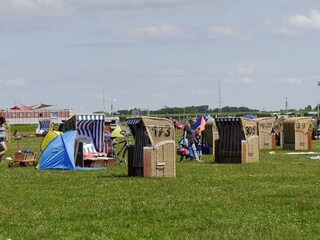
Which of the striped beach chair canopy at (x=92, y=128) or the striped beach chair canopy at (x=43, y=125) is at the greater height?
the striped beach chair canopy at (x=43, y=125)

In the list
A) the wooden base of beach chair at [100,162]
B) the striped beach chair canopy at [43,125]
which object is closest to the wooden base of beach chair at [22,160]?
the wooden base of beach chair at [100,162]

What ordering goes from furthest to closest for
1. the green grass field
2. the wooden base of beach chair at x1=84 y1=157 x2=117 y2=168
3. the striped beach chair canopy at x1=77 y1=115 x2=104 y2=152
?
the striped beach chair canopy at x1=77 y1=115 x2=104 y2=152 < the wooden base of beach chair at x1=84 y1=157 x2=117 y2=168 < the green grass field

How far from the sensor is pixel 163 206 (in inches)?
669

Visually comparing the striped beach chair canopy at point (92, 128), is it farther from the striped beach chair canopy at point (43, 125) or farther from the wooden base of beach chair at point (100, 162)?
the striped beach chair canopy at point (43, 125)

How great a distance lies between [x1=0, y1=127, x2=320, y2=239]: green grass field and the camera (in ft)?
45.6

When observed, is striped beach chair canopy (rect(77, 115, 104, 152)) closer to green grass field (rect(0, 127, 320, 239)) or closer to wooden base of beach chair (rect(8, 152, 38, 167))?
wooden base of beach chair (rect(8, 152, 38, 167))

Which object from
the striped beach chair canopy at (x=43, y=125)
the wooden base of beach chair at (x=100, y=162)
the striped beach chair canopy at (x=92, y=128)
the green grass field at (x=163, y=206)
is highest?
the striped beach chair canopy at (x=43, y=125)

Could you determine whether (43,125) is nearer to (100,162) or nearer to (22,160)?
(22,160)

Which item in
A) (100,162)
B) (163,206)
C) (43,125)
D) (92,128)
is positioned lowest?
(163,206)

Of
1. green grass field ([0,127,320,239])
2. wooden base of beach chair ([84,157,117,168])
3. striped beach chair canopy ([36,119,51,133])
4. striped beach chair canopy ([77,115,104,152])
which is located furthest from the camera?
striped beach chair canopy ([36,119,51,133])

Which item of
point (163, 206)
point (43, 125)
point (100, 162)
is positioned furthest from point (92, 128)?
point (43, 125)

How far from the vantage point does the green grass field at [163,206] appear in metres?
13.9

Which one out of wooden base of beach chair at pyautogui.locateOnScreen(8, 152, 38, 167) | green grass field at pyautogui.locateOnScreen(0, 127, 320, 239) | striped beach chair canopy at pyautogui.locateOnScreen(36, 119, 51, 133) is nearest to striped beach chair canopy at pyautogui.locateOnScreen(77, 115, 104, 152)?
wooden base of beach chair at pyautogui.locateOnScreen(8, 152, 38, 167)

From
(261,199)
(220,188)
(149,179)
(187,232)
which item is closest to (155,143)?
(149,179)
